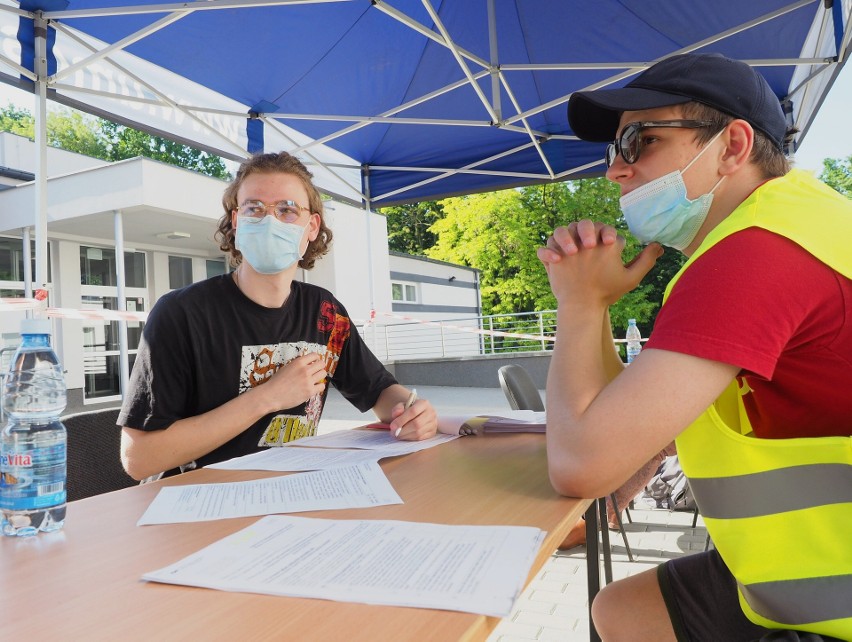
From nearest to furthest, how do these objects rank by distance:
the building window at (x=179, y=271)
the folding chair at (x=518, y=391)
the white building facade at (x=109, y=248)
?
the folding chair at (x=518, y=391) → the white building facade at (x=109, y=248) → the building window at (x=179, y=271)

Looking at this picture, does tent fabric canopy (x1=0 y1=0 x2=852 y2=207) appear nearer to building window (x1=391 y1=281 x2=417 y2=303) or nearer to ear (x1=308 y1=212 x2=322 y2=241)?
ear (x1=308 y1=212 x2=322 y2=241)

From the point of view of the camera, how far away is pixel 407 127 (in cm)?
550

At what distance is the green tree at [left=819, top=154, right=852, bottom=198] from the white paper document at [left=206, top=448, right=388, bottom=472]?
40.4m

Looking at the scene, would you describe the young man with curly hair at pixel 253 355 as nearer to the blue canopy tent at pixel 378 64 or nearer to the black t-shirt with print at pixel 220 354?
the black t-shirt with print at pixel 220 354

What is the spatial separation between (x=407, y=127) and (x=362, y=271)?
12.0 meters

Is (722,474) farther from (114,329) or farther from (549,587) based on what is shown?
(114,329)

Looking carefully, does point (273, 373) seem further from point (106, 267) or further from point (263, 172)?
point (106, 267)

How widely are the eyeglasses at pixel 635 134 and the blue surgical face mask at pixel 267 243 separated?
1.26 m

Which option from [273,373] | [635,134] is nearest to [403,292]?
[273,373]

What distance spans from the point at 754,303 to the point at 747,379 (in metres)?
0.18

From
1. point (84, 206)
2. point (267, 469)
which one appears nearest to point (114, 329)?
point (84, 206)

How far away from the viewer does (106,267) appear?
13.5 m

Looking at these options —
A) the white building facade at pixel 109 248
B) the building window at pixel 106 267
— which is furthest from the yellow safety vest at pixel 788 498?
the building window at pixel 106 267

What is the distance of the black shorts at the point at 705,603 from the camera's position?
1.24 meters
